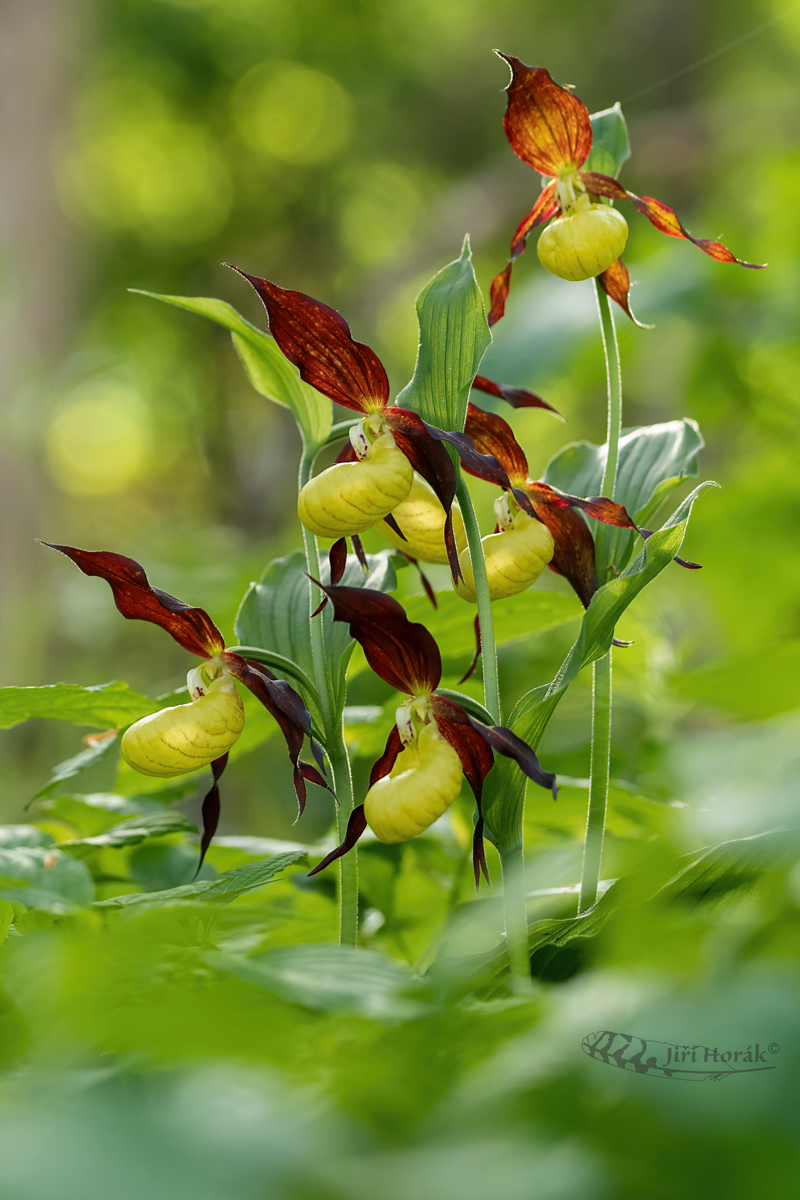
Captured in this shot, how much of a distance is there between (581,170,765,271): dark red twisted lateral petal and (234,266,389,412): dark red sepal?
199mm

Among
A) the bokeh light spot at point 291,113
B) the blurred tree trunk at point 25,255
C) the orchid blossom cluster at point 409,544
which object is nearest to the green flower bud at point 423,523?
the orchid blossom cluster at point 409,544

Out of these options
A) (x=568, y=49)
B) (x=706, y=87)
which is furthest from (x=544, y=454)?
(x=568, y=49)

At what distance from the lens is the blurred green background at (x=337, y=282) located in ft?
4.85

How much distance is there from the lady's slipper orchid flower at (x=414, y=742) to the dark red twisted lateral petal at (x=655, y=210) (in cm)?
31

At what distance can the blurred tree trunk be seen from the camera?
2.84m

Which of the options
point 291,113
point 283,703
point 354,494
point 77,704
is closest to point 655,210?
point 354,494

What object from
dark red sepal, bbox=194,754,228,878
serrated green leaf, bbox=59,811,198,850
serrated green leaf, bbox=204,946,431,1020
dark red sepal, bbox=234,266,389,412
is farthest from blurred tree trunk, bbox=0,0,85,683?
serrated green leaf, bbox=204,946,431,1020

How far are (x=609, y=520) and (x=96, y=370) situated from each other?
618cm

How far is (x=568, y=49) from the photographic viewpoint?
15.1 ft

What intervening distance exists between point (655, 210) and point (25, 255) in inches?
121

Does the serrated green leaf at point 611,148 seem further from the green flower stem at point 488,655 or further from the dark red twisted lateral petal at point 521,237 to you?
the green flower stem at point 488,655

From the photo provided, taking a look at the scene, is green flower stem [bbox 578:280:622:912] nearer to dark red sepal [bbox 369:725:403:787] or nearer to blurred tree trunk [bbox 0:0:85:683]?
dark red sepal [bbox 369:725:403:787]

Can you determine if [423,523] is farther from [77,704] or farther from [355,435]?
[77,704]

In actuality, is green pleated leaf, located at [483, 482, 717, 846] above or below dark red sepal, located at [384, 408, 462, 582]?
below
